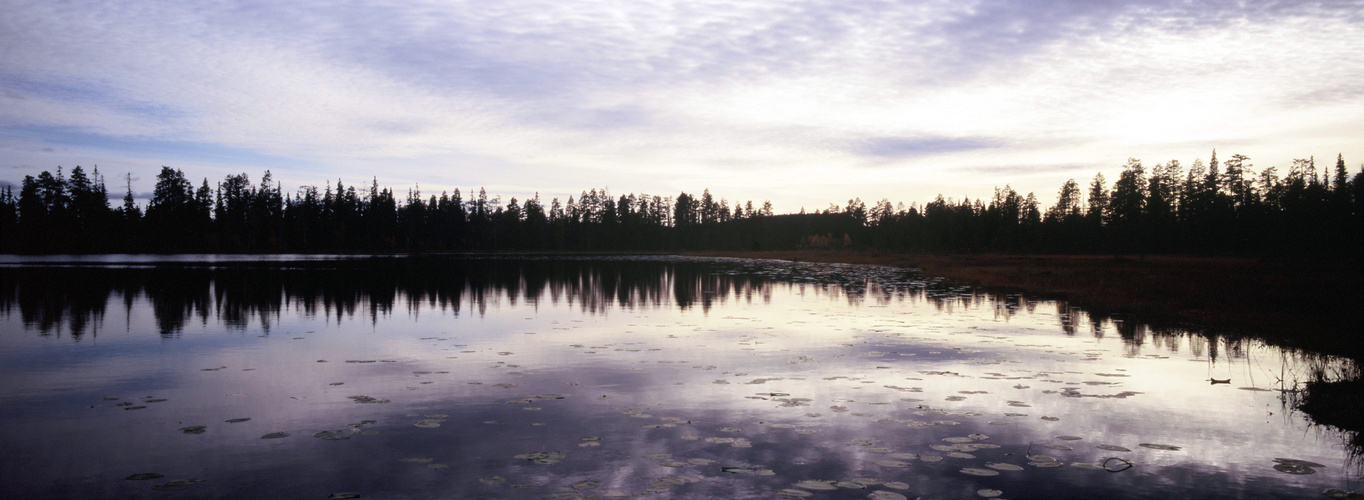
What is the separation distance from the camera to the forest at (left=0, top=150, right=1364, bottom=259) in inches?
2992

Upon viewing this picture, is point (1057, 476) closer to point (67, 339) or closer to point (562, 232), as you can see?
point (67, 339)

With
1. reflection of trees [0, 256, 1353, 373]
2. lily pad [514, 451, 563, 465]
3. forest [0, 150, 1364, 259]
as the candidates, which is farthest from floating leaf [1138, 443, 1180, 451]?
forest [0, 150, 1364, 259]

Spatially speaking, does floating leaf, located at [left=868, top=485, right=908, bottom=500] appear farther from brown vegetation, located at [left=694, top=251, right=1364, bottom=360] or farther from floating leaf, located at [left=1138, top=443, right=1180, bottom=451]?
brown vegetation, located at [left=694, top=251, right=1364, bottom=360]

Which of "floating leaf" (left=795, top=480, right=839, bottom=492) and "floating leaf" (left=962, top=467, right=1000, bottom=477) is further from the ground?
"floating leaf" (left=795, top=480, right=839, bottom=492)

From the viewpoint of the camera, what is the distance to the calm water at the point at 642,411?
7457 millimetres

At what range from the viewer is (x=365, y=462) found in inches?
312

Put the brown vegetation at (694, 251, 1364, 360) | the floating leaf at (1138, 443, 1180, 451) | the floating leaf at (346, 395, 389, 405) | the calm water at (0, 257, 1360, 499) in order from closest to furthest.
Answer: the calm water at (0, 257, 1360, 499) < the floating leaf at (1138, 443, 1180, 451) < the floating leaf at (346, 395, 389, 405) < the brown vegetation at (694, 251, 1364, 360)

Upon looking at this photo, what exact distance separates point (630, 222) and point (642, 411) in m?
170

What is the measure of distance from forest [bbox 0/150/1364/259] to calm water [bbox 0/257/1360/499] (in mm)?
49164

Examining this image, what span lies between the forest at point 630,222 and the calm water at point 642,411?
49164 mm

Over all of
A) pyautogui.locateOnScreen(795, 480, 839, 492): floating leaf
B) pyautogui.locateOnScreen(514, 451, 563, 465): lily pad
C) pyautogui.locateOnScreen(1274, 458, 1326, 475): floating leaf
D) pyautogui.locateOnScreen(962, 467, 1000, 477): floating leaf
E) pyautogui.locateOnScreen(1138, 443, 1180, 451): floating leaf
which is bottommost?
pyautogui.locateOnScreen(1274, 458, 1326, 475): floating leaf

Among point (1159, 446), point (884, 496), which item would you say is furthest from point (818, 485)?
point (1159, 446)

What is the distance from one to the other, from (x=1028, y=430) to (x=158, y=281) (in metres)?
45.7

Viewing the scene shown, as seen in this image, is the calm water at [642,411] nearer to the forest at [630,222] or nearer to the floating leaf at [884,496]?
the floating leaf at [884,496]
